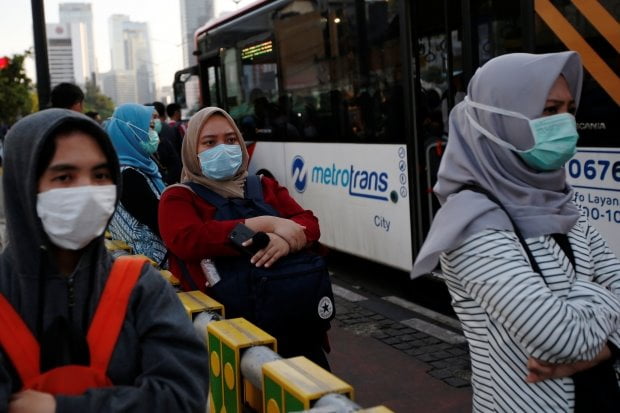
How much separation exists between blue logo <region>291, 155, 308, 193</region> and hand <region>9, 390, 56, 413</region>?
23.3ft

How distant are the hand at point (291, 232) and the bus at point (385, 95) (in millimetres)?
2437

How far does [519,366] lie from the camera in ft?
6.63

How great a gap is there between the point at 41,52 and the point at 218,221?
249 inches

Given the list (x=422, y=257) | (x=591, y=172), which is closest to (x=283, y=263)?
(x=422, y=257)

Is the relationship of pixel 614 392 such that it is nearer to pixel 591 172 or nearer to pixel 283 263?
Answer: pixel 283 263

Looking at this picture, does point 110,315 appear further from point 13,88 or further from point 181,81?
point 13,88

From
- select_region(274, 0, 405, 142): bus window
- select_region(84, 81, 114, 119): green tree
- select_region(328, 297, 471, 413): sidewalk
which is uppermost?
select_region(84, 81, 114, 119): green tree

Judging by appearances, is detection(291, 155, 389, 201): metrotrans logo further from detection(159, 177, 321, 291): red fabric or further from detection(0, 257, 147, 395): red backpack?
detection(0, 257, 147, 395): red backpack

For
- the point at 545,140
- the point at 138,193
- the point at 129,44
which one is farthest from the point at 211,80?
the point at 129,44

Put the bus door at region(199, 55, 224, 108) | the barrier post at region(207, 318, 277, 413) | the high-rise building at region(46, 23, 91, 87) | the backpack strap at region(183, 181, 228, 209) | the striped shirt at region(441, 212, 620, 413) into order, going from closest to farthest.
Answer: the striped shirt at region(441, 212, 620, 413) → the barrier post at region(207, 318, 277, 413) → the backpack strap at region(183, 181, 228, 209) → the bus door at region(199, 55, 224, 108) → the high-rise building at region(46, 23, 91, 87)

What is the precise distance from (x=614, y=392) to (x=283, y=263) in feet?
4.54

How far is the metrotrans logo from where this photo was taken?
711cm

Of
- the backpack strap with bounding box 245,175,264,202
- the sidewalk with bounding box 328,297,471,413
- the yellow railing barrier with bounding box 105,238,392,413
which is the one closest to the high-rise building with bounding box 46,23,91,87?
the sidewalk with bounding box 328,297,471,413

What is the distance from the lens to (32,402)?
1.56 meters
